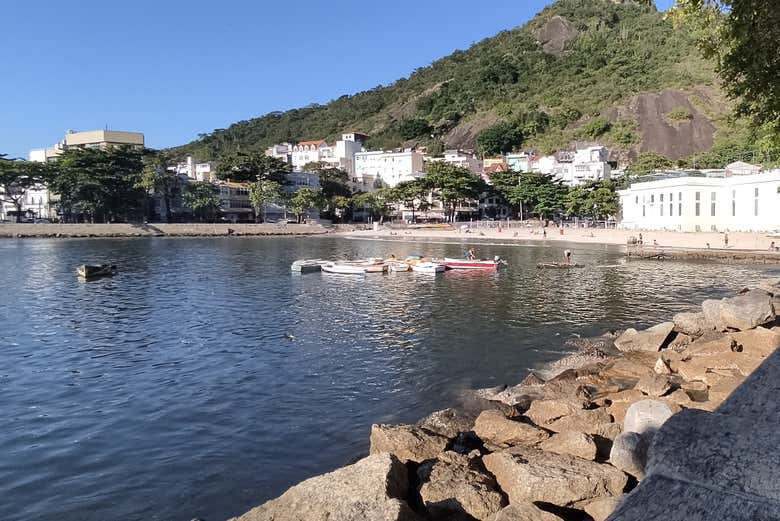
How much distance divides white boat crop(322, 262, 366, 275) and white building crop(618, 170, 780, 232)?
53.3 metres

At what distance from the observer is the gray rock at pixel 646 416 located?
9.45 m

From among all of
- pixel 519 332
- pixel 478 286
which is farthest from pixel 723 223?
pixel 519 332

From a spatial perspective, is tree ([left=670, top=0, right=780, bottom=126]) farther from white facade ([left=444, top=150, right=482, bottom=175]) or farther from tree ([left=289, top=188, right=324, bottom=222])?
white facade ([left=444, top=150, right=482, bottom=175])

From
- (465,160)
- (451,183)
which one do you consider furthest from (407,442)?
(465,160)

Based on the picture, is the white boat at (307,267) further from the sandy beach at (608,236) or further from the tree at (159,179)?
the tree at (159,179)

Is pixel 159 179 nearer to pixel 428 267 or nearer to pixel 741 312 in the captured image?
pixel 428 267

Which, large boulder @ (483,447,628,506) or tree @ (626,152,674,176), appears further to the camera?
tree @ (626,152,674,176)

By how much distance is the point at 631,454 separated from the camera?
8945 millimetres

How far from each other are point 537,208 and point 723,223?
41.9 meters

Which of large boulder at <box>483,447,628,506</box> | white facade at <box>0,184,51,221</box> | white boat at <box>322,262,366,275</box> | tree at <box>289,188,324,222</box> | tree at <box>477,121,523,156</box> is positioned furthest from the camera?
tree at <box>477,121,523,156</box>

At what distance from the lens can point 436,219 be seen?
139125 mm

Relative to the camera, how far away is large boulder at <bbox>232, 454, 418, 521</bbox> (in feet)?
23.5

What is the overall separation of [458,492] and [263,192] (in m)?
122

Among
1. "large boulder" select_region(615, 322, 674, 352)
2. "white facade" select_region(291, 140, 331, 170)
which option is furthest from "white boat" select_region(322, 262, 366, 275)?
"white facade" select_region(291, 140, 331, 170)
